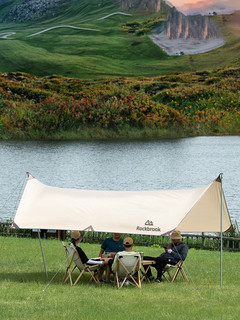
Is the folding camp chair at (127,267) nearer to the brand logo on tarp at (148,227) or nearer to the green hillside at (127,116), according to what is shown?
the brand logo on tarp at (148,227)

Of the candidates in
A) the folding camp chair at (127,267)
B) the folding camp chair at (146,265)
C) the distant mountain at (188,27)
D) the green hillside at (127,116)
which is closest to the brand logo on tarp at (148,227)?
the folding camp chair at (127,267)

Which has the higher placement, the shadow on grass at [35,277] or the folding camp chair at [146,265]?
the folding camp chair at [146,265]

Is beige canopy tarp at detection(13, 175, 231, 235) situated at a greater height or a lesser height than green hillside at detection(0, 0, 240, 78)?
greater

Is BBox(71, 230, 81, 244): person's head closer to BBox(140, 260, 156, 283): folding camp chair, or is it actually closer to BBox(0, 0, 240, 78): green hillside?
BBox(140, 260, 156, 283): folding camp chair

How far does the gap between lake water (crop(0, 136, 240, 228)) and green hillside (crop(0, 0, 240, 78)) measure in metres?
46.2

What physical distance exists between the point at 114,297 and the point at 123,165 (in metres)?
41.2

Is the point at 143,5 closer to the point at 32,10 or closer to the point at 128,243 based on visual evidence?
the point at 32,10

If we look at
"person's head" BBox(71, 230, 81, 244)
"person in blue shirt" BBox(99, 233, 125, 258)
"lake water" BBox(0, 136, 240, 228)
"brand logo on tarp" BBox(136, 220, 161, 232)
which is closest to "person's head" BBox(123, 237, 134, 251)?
"brand logo on tarp" BBox(136, 220, 161, 232)

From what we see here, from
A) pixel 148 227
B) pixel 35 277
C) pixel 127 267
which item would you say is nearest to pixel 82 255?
pixel 127 267

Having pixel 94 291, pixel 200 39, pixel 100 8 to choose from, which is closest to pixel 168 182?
pixel 94 291

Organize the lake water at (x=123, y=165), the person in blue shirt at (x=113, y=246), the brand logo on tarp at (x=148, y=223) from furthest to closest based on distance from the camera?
the lake water at (x=123, y=165) < the person in blue shirt at (x=113, y=246) < the brand logo on tarp at (x=148, y=223)

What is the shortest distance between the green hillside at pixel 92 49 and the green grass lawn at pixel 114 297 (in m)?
91.5

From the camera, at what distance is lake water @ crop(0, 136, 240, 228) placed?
46344 mm

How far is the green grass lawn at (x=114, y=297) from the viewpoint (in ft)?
45.1
